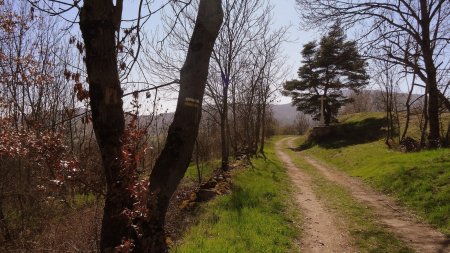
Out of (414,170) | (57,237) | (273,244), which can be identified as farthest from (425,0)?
(57,237)

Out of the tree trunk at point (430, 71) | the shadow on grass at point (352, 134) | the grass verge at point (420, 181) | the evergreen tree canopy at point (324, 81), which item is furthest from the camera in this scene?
the evergreen tree canopy at point (324, 81)

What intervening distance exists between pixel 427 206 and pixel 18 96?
14233mm

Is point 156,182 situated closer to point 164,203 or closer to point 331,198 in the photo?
point 164,203

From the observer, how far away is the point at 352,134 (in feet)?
93.3

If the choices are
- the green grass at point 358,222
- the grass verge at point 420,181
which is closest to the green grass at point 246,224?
the green grass at point 358,222

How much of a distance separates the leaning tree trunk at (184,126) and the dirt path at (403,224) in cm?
508

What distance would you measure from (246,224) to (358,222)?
2509 mm

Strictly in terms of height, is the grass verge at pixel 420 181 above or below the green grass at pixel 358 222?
above

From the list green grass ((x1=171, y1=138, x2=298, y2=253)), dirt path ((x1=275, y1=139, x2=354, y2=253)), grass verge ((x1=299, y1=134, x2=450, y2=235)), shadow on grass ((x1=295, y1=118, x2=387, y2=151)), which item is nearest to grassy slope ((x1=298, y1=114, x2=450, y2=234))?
grass verge ((x1=299, y1=134, x2=450, y2=235))

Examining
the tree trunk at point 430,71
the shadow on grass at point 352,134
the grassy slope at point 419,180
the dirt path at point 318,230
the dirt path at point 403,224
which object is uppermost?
the tree trunk at point 430,71

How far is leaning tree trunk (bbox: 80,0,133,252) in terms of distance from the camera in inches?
101

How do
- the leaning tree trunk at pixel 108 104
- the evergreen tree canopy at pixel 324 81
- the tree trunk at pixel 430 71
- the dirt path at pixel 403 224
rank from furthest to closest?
the evergreen tree canopy at pixel 324 81
the tree trunk at pixel 430 71
the dirt path at pixel 403 224
the leaning tree trunk at pixel 108 104

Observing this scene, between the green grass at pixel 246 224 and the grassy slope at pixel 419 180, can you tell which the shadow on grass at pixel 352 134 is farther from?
the green grass at pixel 246 224

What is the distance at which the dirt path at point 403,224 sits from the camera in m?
6.33
